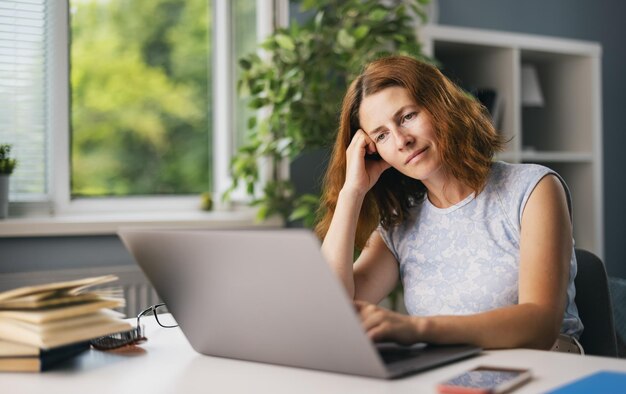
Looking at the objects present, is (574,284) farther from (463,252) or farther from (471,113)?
(471,113)

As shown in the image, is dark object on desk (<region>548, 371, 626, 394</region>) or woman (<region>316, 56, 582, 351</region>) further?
woman (<region>316, 56, 582, 351</region>)

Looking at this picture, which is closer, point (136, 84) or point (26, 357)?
point (26, 357)

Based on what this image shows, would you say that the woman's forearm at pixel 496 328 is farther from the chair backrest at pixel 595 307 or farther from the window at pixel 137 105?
the window at pixel 137 105

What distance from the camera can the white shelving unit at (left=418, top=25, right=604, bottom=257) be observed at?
3279 mm

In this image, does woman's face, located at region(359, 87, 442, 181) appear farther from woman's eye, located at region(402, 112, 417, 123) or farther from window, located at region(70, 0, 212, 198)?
window, located at region(70, 0, 212, 198)

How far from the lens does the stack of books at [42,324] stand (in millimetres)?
1135

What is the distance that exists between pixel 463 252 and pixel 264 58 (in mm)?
1744

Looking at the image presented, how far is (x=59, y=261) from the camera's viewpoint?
2.79m

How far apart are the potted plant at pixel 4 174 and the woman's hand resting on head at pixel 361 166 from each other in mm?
1452

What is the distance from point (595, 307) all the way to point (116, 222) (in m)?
1.79

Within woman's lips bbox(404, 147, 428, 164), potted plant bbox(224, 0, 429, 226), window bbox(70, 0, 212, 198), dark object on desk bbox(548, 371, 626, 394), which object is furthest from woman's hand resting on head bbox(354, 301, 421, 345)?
window bbox(70, 0, 212, 198)

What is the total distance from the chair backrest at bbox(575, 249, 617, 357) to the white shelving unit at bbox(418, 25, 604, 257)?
1.67m

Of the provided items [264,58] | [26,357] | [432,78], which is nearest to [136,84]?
[264,58]

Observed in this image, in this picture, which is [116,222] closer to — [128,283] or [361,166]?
[128,283]
